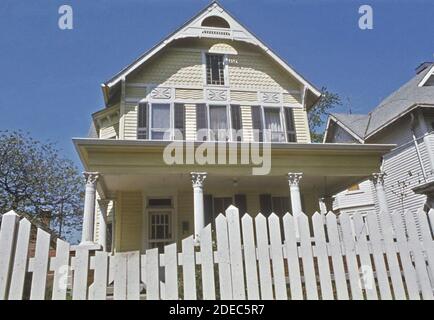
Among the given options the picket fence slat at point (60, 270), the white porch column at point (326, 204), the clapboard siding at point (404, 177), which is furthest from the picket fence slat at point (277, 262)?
the clapboard siding at point (404, 177)

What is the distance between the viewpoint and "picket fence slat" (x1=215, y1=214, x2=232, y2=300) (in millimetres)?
2547

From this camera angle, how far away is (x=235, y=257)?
2645mm

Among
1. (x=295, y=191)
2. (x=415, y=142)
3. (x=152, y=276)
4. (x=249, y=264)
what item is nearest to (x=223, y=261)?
(x=249, y=264)

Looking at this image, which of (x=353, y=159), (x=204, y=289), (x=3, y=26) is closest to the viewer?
(x=204, y=289)

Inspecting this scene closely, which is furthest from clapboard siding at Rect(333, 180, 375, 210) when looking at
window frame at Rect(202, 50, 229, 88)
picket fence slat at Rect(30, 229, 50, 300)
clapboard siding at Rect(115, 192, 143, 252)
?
picket fence slat at Rect(30, 229, 50, 300)

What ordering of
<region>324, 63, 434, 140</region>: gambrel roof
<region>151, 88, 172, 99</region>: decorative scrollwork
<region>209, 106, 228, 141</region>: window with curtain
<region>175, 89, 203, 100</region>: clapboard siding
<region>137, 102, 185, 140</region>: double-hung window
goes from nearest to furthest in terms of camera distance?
1. <region>137, 102, 185, 140</region>: double-hung window
2. <region>209, 106, 228, 141</region>: window with curtain
3. <region>151, 88, 172, 99</region>: decorative scrollwork
4. <region>175, 89, 203, 100</region>: clapboard siding
5. <region>324, 63, 434, 140</region>: gambrel roof

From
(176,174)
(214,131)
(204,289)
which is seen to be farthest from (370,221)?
(214,131)

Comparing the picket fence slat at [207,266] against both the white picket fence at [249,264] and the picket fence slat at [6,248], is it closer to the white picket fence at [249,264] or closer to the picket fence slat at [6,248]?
the white picket fence at [249,264]

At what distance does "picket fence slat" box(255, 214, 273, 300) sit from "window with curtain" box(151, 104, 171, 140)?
854cm

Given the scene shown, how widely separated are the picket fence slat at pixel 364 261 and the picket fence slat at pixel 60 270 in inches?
103

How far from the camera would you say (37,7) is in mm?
7582

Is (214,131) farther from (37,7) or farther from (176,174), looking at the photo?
(37,7)

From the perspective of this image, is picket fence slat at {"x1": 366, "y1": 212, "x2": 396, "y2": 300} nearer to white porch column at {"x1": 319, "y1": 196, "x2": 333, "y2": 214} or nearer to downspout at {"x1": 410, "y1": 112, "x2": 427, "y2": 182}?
white porch column at {"x1": 319, "y1": 196, "x2": 333, "y2": 214}
